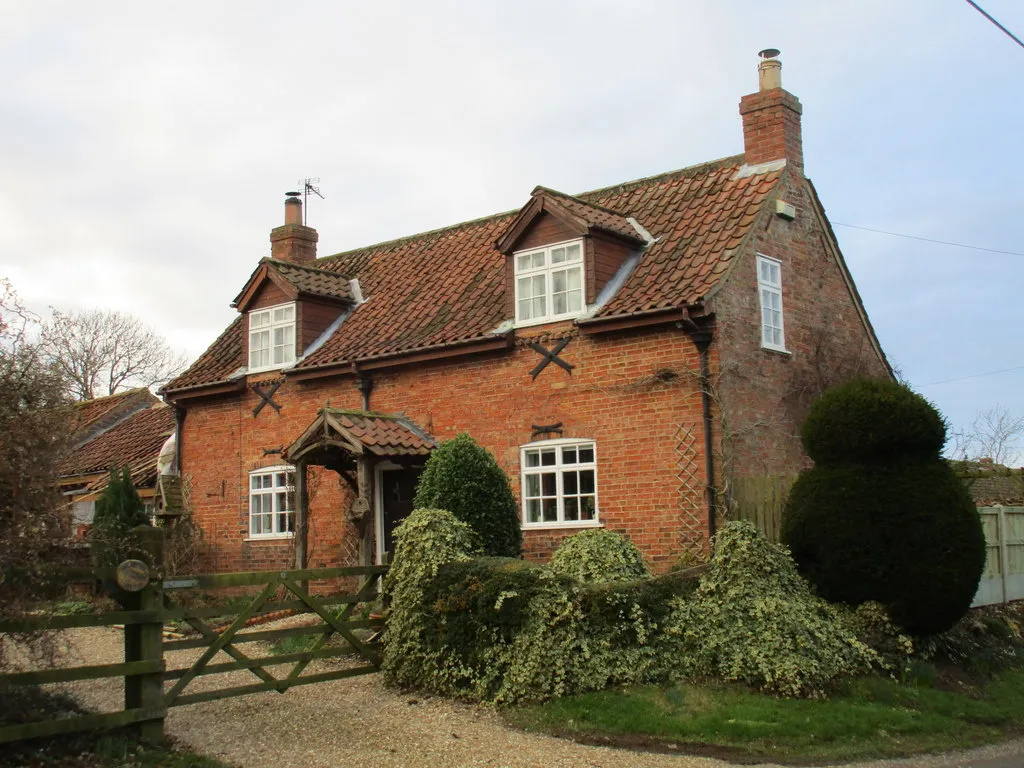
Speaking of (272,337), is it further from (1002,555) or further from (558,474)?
(1002,555)

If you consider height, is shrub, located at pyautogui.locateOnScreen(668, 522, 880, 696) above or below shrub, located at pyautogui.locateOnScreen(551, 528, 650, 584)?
below

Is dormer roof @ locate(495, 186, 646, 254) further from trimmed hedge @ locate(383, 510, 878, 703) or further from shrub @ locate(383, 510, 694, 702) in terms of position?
shrub @ locate(383, 510, 694, 702)

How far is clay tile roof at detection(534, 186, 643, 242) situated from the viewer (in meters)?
16.9

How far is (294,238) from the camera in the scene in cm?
2578

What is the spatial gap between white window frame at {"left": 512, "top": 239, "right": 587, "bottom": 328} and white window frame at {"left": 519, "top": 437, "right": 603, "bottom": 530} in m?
2.04

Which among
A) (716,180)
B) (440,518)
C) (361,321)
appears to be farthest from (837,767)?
(361,321)

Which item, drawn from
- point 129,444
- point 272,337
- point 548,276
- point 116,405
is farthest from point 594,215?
point 116,405

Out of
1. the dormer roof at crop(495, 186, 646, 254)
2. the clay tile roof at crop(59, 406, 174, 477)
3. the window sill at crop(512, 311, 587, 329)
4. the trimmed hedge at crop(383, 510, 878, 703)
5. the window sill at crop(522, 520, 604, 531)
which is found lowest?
the trimmed hedge at crop(383, 510, 878, 703)

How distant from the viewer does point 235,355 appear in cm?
2291

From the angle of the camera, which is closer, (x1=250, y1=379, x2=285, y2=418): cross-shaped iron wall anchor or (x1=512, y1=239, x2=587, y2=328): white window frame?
(x1=512, y1=239, x2=587, y2=328): white window frame

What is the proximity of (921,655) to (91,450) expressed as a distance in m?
24.0

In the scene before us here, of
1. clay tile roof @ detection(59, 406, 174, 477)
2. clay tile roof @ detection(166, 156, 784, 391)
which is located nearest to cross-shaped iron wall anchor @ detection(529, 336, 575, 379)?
clay tile roof @ detection(166, 156, 784, 391)

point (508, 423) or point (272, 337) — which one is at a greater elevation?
point (272, 337)

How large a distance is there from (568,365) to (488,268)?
14.5 feet
